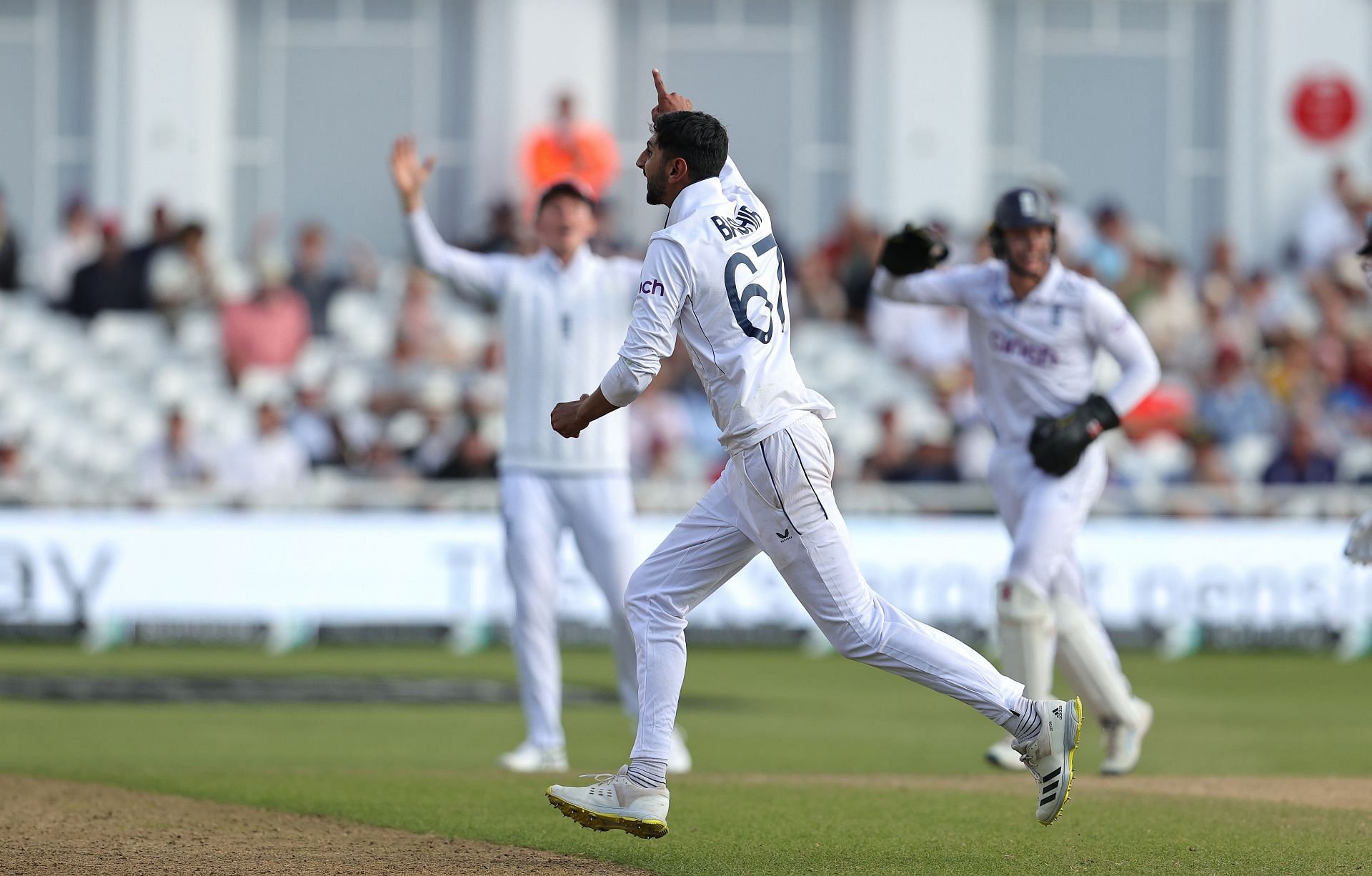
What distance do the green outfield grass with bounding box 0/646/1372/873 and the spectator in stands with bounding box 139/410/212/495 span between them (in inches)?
71.8

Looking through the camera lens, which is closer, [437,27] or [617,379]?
[617,379]

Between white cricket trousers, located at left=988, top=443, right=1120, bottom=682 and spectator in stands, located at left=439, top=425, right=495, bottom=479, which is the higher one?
white cricket trousers, located at left=988, top=443, right=1120, bottom=682

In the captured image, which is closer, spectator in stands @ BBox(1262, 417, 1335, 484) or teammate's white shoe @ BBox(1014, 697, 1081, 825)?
teammate's white shoe @ BBox(1014, 697, 1081, 825)

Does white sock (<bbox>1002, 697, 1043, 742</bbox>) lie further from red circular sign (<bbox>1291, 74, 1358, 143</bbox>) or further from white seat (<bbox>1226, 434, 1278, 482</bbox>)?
red circular sign (<bbox>1291, 74, 1358, 143</bbox>)

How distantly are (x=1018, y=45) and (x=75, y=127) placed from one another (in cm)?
→ 1176

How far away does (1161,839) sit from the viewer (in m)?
7.27

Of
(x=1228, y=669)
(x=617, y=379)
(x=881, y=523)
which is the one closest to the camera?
(x=617, y=379)

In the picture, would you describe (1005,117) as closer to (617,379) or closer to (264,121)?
(264,121)

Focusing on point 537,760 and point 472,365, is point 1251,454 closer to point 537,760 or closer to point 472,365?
point 472,365

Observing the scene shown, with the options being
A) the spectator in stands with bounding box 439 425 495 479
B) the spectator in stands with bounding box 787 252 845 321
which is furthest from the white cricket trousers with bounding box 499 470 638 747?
the spectator in stands with bounding box 787 252 845 321

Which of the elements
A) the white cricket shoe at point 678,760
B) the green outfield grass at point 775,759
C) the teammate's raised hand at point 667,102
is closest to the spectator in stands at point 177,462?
the green outfield grass at point 775,759

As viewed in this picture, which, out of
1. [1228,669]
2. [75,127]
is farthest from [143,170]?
[1228,669]

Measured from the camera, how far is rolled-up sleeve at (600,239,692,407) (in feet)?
21.7

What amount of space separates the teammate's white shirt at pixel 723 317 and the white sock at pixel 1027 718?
1.25 metres
